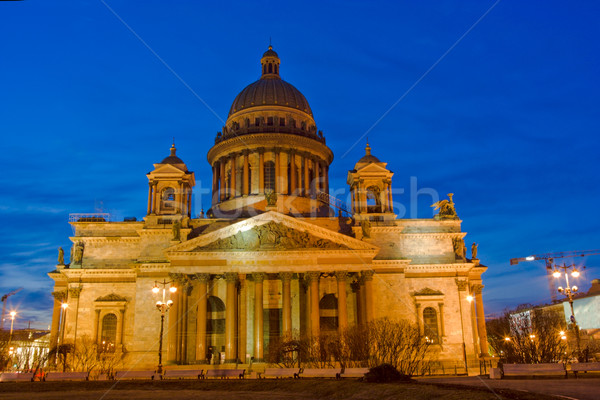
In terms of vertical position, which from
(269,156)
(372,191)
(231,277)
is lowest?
(231,277)

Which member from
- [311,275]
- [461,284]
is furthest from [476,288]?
[311,275]

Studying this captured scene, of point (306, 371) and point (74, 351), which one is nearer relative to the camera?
point (306, 371)

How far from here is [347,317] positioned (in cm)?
4594

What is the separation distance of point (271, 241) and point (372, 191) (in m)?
13.6

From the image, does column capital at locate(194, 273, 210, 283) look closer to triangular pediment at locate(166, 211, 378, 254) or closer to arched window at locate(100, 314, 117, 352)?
triangular pediment at locate(166, 211, 378, 254)

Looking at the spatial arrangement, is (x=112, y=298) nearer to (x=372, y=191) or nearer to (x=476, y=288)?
(x=372, y=191)

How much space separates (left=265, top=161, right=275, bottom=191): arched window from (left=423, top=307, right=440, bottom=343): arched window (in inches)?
812

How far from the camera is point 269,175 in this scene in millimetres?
60500

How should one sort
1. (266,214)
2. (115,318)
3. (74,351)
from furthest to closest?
(115,318)
(266,214)
(74,351)

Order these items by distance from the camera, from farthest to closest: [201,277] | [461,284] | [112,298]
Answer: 1. [461,284]
2. [112,298]
3. [201,277]

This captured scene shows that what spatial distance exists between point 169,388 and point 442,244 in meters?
32.6

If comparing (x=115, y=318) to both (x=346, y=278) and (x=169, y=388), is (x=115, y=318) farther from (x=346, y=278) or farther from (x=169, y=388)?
(x=169, y=388)

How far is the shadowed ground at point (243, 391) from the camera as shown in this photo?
1798 cm

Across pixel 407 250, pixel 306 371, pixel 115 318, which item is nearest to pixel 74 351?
pixel 115 318
